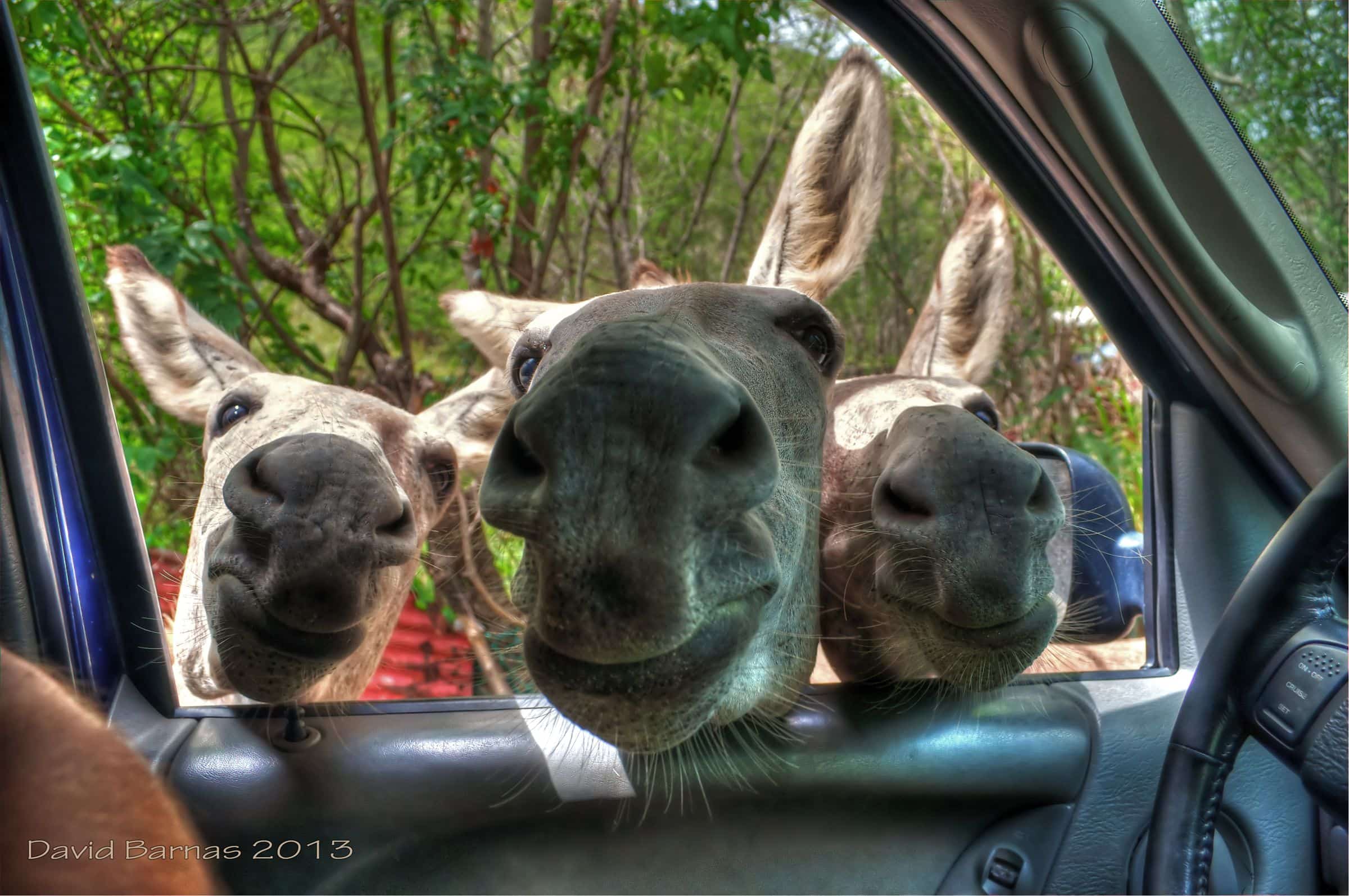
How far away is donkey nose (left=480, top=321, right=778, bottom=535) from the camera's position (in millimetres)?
985

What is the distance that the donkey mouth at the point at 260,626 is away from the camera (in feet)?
4.54

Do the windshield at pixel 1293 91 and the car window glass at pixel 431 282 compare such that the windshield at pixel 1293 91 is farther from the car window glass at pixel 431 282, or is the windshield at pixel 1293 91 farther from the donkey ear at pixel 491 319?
the donkey ear at pixel 491 319

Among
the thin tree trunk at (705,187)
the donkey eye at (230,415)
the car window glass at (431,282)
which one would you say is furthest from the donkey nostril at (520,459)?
the thin tree trunk at (705,187)

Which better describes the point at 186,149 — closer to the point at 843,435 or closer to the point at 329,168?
the point at 329,168

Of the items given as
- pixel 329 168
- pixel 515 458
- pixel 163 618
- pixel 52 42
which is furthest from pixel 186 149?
pixel 515 458

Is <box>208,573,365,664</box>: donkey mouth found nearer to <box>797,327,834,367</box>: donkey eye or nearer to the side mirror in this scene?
<box>797,327,834,367</box>: donkey eye

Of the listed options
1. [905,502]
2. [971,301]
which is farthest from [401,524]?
[971,301]

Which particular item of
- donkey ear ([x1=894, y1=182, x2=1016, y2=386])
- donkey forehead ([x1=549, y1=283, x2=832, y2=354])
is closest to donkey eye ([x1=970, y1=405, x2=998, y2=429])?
donkey ear ([x1=894, y1=182, x2=1016, y2=386])

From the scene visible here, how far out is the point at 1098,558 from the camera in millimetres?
2230

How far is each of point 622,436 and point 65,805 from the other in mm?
854

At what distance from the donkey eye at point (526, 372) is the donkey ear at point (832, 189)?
75 centimetres

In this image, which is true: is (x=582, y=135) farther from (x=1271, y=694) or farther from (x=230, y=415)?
(x=1271, y=694)

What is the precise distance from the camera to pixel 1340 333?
167 centimetres

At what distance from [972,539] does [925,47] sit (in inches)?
36.7
